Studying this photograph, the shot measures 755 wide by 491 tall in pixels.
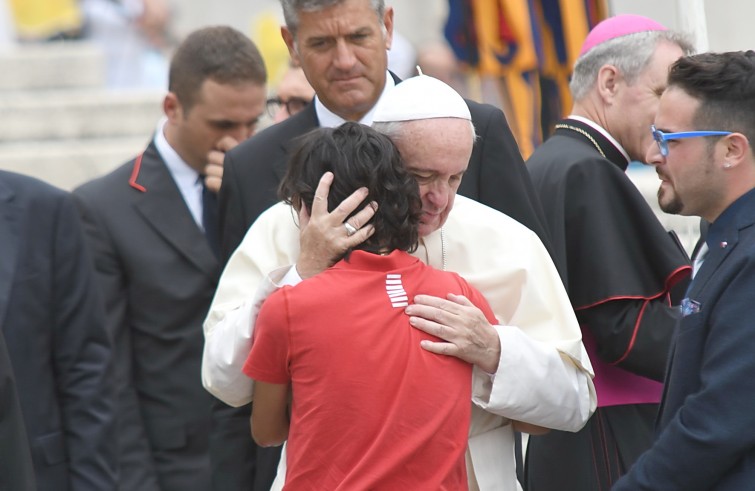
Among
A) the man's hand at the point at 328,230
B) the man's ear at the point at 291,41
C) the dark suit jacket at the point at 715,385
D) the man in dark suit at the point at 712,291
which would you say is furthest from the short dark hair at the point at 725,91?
the man's ear at the point at 291,41

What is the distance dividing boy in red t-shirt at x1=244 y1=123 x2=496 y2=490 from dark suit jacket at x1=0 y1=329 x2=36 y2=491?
1.76 feet

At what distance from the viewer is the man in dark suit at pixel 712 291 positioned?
10.1 ft

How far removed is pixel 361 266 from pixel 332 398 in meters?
0.29

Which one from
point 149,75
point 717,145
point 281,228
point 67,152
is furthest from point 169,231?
point 149,75

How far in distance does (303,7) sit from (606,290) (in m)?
1.16

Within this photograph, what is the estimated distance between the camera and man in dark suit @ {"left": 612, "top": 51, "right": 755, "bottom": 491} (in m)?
3.07

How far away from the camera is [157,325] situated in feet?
15.7

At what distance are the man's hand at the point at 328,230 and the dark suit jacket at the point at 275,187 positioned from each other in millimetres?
752

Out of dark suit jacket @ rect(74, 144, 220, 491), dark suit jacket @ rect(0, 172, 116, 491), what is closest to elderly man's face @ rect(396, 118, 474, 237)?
dark suit jacket @ rect(0, 172, 116, 491)

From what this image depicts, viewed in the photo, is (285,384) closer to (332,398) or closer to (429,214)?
(332,398)

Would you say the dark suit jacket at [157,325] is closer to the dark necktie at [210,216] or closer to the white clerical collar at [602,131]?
the dark necktie at [210,216]

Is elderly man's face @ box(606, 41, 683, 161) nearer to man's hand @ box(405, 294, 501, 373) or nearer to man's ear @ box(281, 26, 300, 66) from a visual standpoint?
man's ear @ box(281, 26, 300, 66)

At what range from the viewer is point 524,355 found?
10.6 feet

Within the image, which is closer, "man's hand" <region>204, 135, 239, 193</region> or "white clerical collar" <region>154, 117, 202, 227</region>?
"man's hand" <region>204, 135, 239, 193</region>
